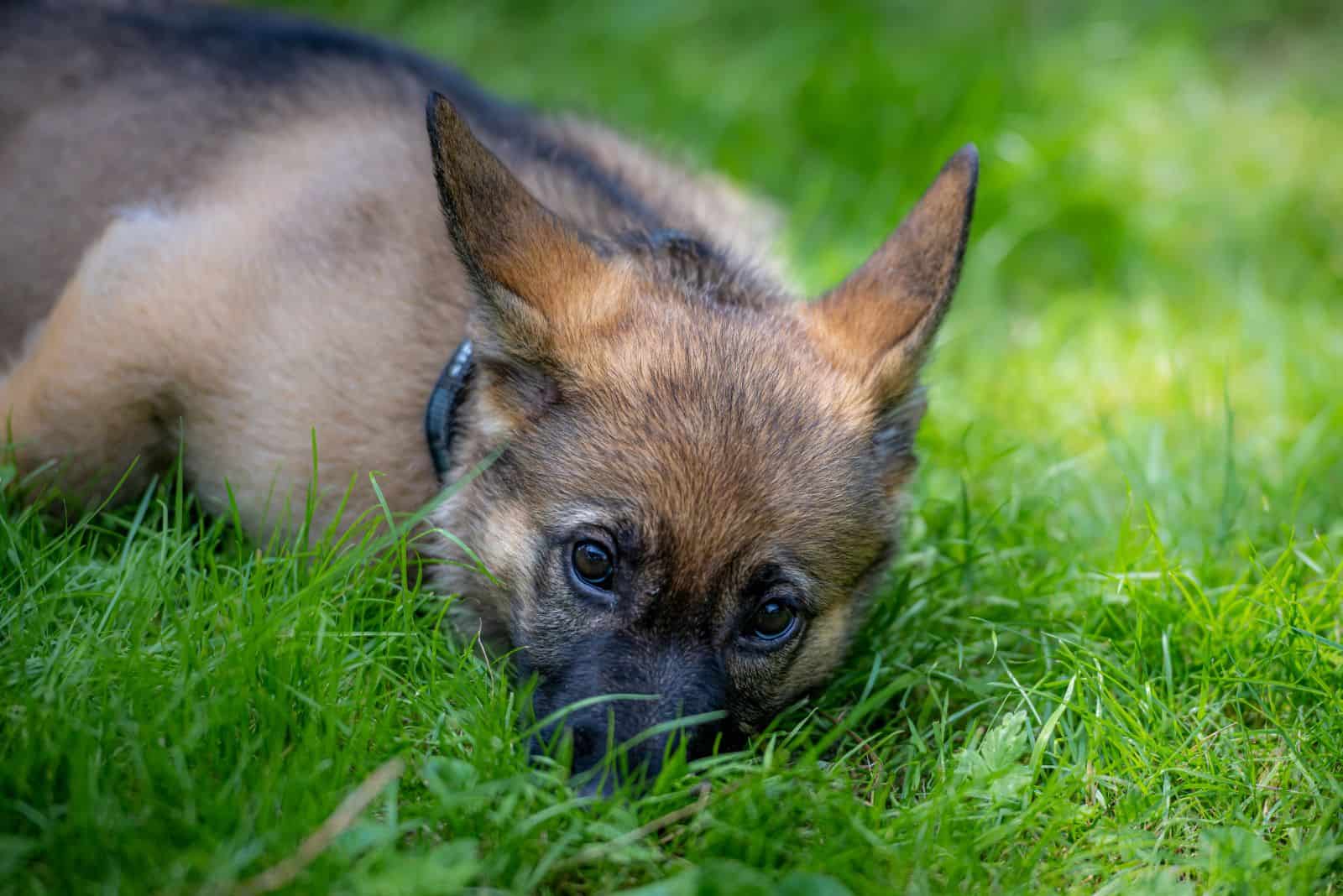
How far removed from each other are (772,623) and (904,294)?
900 millimetres

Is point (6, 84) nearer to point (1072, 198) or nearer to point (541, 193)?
point (541, 193)

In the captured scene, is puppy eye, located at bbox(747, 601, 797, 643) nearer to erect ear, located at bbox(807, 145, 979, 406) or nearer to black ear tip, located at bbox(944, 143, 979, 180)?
erect ear, located at bbox(807, 145, 979, 406)

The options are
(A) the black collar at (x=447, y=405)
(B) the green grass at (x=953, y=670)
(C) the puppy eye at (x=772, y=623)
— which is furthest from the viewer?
(A) the black collar at (x=447, y=405)

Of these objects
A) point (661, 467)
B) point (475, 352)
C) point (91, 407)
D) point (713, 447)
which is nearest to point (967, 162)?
point (713, 447)

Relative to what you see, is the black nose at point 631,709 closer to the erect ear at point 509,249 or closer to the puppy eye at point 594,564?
the puppy eye at point 594,564

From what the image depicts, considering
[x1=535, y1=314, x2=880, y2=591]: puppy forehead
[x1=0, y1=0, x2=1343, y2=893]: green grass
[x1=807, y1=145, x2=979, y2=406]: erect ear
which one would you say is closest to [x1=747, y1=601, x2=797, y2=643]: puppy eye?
[x1=535, y1=314, x2=880, y2=591]: puppy forehead

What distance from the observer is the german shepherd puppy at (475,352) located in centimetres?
263

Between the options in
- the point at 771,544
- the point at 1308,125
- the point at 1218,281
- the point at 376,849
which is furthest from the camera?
the point at 1308,125

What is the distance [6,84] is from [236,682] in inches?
97.4

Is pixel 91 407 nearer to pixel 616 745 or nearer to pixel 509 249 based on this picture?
pixel 509 249

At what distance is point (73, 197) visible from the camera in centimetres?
369

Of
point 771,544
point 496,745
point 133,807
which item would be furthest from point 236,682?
point 771,544

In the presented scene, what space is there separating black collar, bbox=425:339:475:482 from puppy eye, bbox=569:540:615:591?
0.50 meters

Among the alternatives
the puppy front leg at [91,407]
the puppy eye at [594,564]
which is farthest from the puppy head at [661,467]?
the puppy front leg at [91,407]
